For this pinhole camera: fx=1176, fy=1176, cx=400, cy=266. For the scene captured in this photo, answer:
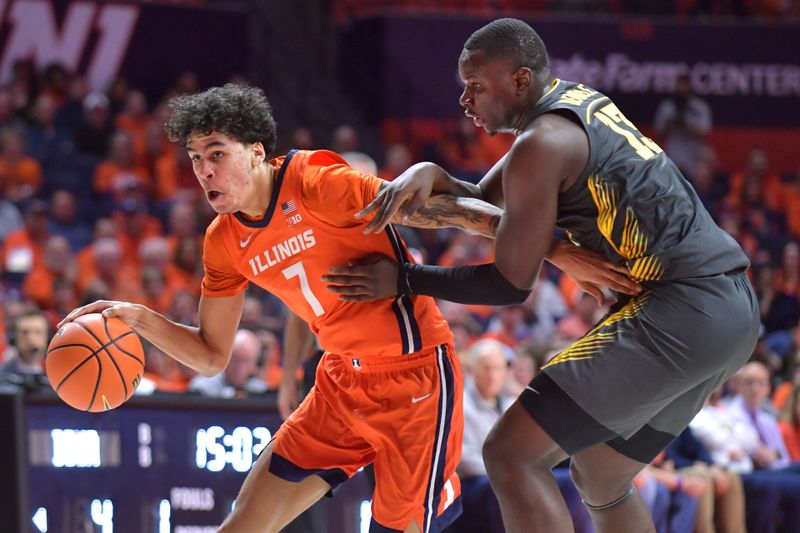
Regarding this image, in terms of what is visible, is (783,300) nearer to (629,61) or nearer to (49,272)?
(629,61)

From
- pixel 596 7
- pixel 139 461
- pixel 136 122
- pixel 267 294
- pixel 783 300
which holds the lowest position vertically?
pixel 139 461

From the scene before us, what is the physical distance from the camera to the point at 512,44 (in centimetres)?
369

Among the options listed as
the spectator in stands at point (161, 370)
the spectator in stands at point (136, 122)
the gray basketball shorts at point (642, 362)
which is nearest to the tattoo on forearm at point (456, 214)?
the gray basketball shorts at point (642, 362)

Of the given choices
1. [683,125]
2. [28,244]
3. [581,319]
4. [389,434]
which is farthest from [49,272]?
[683,125]

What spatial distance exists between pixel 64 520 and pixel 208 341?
84.7 inches

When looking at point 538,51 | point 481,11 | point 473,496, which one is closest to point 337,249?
point 538,51

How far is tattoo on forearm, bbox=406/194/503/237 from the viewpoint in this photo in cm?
402

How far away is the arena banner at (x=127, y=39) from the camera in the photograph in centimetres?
1249

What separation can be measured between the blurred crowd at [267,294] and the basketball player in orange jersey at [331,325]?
156 cm

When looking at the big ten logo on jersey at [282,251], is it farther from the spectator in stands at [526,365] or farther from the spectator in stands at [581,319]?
the spectator in stands at [581,319]

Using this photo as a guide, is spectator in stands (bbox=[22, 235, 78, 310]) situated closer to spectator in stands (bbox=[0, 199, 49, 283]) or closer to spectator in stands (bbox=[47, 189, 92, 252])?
spectator in stands (bbox=[0, 199, 49, 283])

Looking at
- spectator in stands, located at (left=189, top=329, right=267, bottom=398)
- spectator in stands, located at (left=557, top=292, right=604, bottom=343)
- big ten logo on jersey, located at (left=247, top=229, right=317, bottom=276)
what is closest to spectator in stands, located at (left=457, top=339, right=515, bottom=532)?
spectator in stands, located at (left=189, top=329, right=267, bottom=398)

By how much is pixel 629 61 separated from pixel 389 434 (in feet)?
34.6

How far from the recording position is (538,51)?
3758mm
